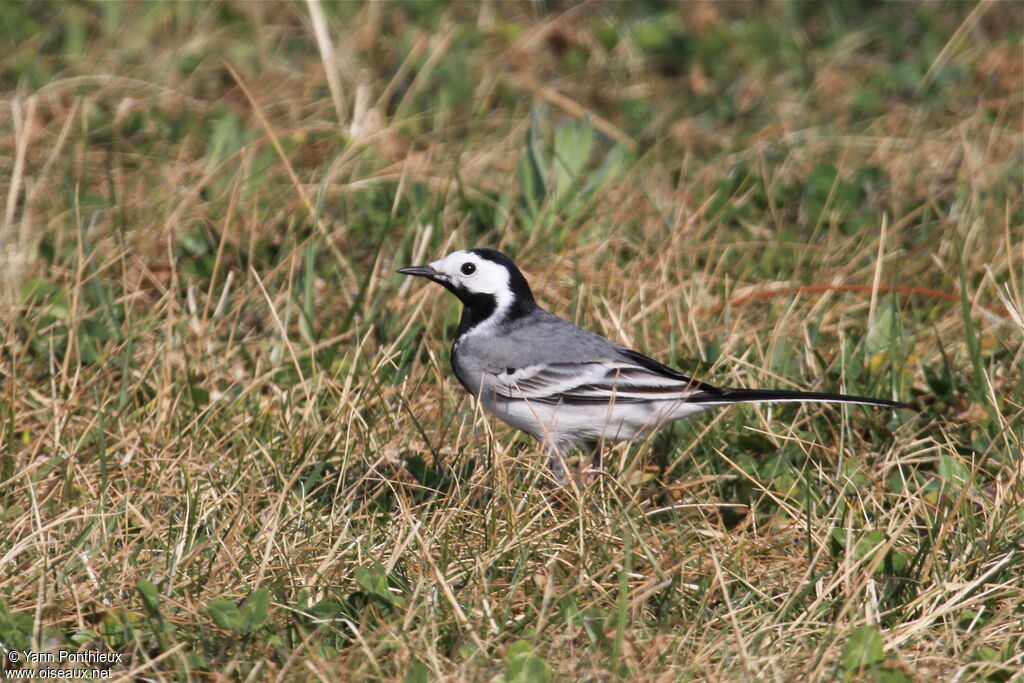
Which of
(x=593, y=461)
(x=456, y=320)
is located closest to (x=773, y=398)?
(x=593, y=461)

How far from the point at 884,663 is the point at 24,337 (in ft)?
12.4

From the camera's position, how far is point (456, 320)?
5777mm

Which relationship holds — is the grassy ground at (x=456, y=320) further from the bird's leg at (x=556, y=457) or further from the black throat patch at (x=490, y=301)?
the black throat patch at (x=490, y=301)

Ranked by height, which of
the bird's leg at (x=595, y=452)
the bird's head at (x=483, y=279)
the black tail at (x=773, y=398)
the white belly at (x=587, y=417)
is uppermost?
the bird's head at (x=483, y=279)

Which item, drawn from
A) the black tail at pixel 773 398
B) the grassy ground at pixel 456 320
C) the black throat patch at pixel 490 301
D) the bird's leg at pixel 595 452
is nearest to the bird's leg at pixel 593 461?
the bird's leg at pixel 595 452

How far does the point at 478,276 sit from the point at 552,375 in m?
0.59

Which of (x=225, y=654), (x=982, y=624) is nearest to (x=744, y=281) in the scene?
(x=982, y=624)

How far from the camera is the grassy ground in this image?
11.7ft

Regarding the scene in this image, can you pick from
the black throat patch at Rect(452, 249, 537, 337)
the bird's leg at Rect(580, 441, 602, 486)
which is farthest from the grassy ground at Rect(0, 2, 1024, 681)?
the black throat patch at Rect(452, 249, 537, 337)

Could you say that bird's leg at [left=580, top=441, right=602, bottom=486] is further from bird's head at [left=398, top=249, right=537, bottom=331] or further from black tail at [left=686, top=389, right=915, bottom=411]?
bird's head at [left=398, top=249, right=537, bottom=331]

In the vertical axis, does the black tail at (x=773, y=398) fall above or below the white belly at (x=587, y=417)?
above

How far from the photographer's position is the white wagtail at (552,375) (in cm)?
464

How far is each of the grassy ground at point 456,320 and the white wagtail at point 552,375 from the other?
201 mm

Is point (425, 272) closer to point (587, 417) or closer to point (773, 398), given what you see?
point (587, 417)
